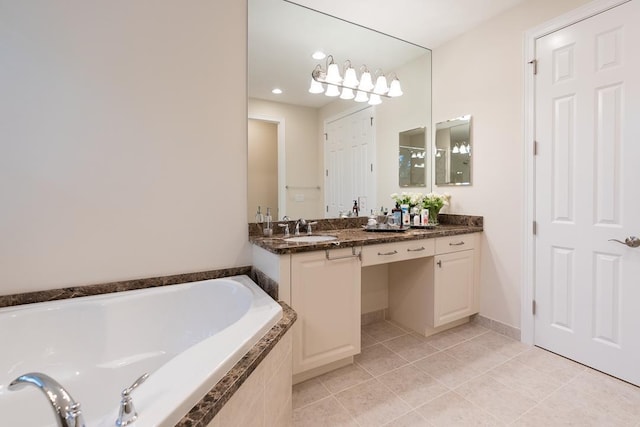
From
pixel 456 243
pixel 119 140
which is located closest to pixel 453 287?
pixel 456 243

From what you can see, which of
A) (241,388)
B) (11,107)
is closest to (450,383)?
(241,388)

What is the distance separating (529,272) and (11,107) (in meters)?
3.34

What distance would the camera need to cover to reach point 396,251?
6.91ft

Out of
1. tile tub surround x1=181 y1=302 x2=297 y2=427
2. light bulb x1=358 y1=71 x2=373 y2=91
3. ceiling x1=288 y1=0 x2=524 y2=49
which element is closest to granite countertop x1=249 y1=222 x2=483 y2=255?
tile tub surround x1=181 y1=302 x2=297 y2=427

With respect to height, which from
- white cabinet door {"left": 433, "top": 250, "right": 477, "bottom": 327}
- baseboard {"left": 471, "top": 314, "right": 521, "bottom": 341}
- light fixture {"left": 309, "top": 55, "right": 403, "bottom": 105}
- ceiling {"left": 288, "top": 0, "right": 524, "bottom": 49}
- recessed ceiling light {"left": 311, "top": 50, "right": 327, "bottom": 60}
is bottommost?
baseboard {"left": 471, "top": 314, "right": 521, "bottom": 341}

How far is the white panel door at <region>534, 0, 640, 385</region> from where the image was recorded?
1.77 m

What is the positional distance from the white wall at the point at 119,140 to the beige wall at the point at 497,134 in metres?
1.91

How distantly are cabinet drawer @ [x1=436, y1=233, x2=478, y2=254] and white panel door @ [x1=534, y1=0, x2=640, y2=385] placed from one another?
0.45 meters

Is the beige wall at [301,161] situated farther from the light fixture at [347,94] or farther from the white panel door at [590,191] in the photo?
the white panel door at [590,191]

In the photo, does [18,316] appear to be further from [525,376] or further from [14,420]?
[525,376]

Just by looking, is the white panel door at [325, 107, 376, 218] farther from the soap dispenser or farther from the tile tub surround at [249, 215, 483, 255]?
the soap dispenser

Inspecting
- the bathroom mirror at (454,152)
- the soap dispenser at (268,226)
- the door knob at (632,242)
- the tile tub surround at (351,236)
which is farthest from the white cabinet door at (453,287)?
the soap dispenser at (268,226)

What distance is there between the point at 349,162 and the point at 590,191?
1686 mm

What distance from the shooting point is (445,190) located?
2.88 metres
